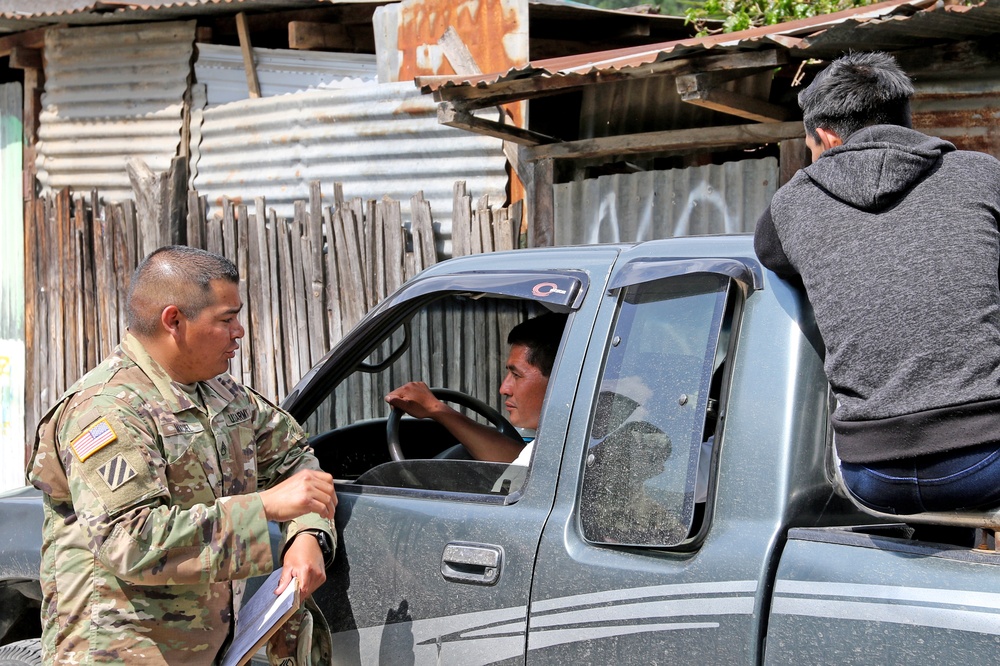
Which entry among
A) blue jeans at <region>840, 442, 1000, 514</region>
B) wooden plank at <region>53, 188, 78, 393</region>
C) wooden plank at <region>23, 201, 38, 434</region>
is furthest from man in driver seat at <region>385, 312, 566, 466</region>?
wooden plank at <region>23, 201, 38, 434</region>

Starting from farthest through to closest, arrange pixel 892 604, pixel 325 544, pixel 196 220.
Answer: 1. pixel 196 220
2. pixel 325 544
3. pixel 892 604

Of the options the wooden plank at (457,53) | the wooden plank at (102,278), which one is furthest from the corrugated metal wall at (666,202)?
the wooden plank at (102,278)

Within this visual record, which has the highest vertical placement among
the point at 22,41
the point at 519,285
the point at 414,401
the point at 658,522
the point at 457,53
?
the point at 22,41

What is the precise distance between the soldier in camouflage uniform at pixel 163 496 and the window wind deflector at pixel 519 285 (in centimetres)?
54

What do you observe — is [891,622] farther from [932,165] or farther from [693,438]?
[932,165]

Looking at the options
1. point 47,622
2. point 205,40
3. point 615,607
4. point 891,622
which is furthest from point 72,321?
point 891,622

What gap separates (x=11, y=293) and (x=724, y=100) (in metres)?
6.93

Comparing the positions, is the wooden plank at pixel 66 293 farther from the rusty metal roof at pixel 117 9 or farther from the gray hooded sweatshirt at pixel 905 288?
the gray hooded sweatshirt at pixel 905 288

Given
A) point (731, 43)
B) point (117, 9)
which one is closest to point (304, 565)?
point (731, 43)

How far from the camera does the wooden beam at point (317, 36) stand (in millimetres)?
7523

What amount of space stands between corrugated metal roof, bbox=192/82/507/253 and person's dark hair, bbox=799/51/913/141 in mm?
4427

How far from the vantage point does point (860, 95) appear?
2.22m

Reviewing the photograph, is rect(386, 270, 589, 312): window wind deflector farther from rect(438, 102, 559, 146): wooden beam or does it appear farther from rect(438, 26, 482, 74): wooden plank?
rect(438, 26, 482, 74): wooden plank

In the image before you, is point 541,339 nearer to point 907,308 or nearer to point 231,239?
point 907,308
